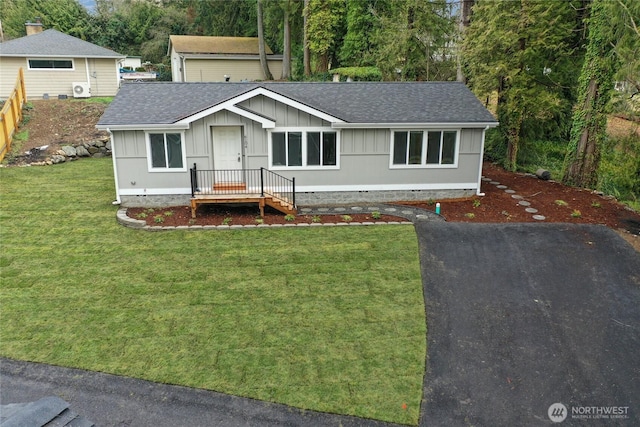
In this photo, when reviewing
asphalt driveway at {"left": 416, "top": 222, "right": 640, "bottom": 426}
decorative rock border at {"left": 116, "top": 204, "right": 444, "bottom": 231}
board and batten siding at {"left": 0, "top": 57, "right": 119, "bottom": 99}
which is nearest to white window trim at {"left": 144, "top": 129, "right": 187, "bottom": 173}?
decorative rock border at {"left": 116, "top": 204, "right": 444, "bottom": 231}

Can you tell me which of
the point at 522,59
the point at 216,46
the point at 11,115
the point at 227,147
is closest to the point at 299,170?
the point at 227,147

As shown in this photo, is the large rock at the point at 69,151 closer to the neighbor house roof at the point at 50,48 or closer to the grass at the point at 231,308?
the grass at the point at 231,308

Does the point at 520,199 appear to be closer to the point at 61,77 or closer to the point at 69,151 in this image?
the point at 69,151

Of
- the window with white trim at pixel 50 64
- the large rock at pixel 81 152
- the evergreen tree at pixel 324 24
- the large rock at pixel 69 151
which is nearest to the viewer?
the large rock at pixel 69 151

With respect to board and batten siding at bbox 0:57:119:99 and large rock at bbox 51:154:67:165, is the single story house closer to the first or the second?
large rock at bbox 51:154:67:165

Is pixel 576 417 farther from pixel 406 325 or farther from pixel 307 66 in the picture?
pixel 307 66

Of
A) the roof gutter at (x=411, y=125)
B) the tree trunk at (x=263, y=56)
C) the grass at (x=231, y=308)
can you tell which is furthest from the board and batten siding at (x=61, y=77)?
the roof gutter at (x=411, y=125)
